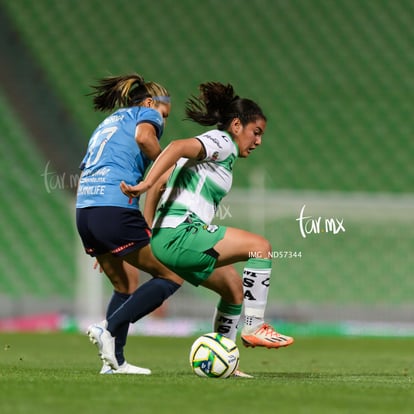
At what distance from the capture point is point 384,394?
4344mm

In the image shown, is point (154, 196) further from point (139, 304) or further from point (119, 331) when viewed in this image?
point (119, 331)

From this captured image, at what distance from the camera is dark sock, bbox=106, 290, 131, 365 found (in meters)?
5.54

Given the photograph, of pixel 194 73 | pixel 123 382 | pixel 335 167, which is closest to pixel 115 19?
pixel 194 73

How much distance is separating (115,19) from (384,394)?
12391mm

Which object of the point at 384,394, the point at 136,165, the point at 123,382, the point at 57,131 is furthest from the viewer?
the point at 57,131

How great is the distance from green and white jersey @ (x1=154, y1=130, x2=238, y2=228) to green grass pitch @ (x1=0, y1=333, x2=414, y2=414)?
2.76 ft

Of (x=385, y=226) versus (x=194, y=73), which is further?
(x=194, y=73)

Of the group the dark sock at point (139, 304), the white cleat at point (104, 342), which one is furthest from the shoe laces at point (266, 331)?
the white cleat at point (104, 342)

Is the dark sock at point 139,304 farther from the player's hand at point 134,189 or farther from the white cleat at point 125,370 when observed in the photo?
the player's hand at point 134,189

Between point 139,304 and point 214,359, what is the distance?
506mm

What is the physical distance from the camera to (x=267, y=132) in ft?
48.6

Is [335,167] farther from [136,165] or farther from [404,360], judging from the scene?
[136,165]

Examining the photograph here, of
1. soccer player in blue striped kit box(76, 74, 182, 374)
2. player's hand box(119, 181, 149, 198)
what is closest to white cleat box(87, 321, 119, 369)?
soccer player in blue striped kit box(76, 74, 182, 374)

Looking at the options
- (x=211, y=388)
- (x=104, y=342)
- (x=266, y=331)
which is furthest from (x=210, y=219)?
(x=211, y=388)
